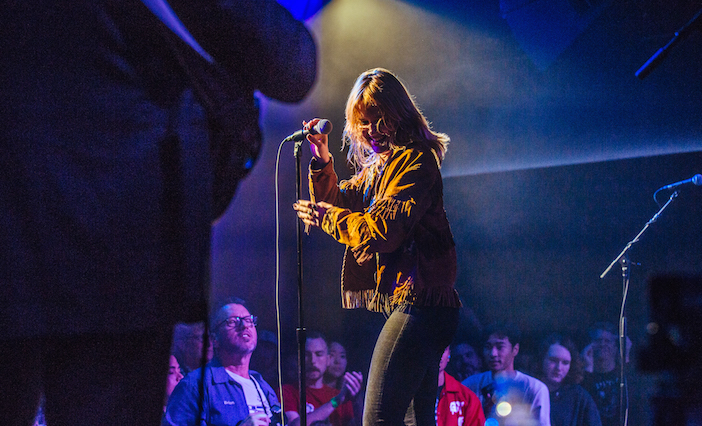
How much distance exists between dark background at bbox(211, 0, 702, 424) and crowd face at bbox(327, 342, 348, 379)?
5cm

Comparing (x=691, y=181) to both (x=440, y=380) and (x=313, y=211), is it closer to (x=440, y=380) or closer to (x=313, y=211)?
(x=440, y=380)

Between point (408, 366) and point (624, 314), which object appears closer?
point (408, 366)

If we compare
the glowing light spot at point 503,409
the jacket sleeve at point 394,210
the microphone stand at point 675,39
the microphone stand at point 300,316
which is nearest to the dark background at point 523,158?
Answer: the glowing light spot at point 503,409

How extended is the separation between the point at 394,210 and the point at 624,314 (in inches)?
75.5

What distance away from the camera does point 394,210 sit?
132 cm

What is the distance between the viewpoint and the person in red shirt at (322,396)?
9.16 ft

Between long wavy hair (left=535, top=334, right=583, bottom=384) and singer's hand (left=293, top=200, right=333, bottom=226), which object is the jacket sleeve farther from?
long wavy hair (left=535, top=334, right=583, bottom=384)

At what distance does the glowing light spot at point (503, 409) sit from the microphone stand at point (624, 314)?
0.55 metres

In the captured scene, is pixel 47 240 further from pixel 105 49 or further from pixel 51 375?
pixel 105 49

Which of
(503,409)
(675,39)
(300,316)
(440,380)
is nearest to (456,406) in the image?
(440,380)

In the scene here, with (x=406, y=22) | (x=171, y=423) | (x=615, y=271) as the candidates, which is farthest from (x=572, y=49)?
(x=171, y=423)

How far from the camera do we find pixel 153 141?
89 centimetres

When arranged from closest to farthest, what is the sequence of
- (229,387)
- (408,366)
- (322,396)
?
(408,366) → (229,387) → (322,396)

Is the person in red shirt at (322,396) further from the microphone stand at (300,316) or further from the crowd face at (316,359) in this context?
the microphone stand at (300,316)
